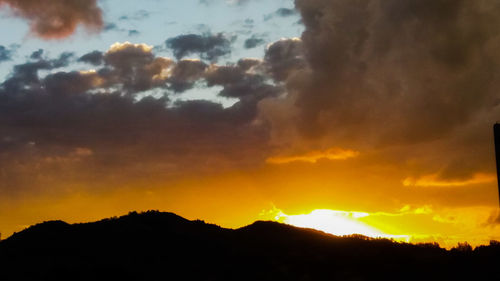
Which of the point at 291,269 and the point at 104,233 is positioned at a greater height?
the point at 104,233

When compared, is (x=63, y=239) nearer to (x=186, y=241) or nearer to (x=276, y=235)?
(x=186, y=241)

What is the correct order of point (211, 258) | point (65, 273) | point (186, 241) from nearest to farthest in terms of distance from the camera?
point (65, 273) → point (211, 258) → point (186, 241)

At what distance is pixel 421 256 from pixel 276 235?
8711 millimetres

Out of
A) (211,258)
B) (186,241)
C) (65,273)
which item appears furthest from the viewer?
(186,241)

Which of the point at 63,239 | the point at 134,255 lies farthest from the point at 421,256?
the point at 63,239

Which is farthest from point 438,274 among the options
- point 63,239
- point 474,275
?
point 63,239

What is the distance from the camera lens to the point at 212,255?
3328cm

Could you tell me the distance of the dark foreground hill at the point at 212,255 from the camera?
101 ft

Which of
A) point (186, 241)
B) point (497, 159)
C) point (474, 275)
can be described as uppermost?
point (497, 159)

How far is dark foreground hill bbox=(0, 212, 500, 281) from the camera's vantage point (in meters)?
30.8

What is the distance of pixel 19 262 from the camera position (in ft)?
109

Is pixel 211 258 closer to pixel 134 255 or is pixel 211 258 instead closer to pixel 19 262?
pixel 134 255

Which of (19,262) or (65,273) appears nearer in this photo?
(65,273)

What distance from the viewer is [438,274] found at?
104 ft
